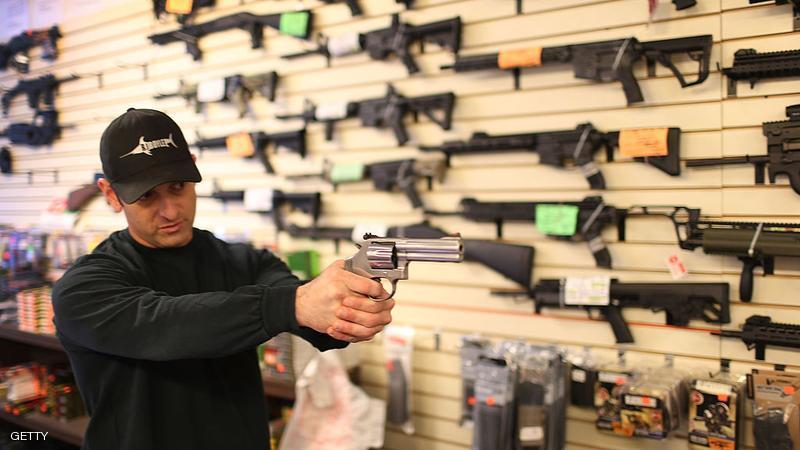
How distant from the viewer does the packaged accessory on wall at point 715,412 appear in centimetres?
222

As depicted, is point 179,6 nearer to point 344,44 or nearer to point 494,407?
point 344,44

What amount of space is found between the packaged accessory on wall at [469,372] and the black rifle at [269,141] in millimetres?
1519

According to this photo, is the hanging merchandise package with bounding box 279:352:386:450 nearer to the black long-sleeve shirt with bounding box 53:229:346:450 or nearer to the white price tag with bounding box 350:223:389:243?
the white price tag with bounding box 350:223:389:243

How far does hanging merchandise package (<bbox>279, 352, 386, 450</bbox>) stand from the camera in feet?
9.53

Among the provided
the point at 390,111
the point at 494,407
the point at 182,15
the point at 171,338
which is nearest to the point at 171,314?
the point at 171,338

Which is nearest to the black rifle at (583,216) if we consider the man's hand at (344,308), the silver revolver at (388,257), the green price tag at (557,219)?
the green price tag at (557,219)

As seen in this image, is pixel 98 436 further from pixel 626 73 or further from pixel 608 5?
pixel 608 5

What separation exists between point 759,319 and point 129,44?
4.37m

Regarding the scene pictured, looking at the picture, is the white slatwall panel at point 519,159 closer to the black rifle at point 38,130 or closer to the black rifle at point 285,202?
the black rifle at point 285,202

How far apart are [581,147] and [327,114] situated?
1436 millimetres

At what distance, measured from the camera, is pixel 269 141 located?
369 centimetres

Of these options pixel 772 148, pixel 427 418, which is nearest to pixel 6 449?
pixel 427 418

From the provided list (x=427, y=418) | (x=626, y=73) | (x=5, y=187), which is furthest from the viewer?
(x=5, y=187)

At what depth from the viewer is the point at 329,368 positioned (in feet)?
9.93
